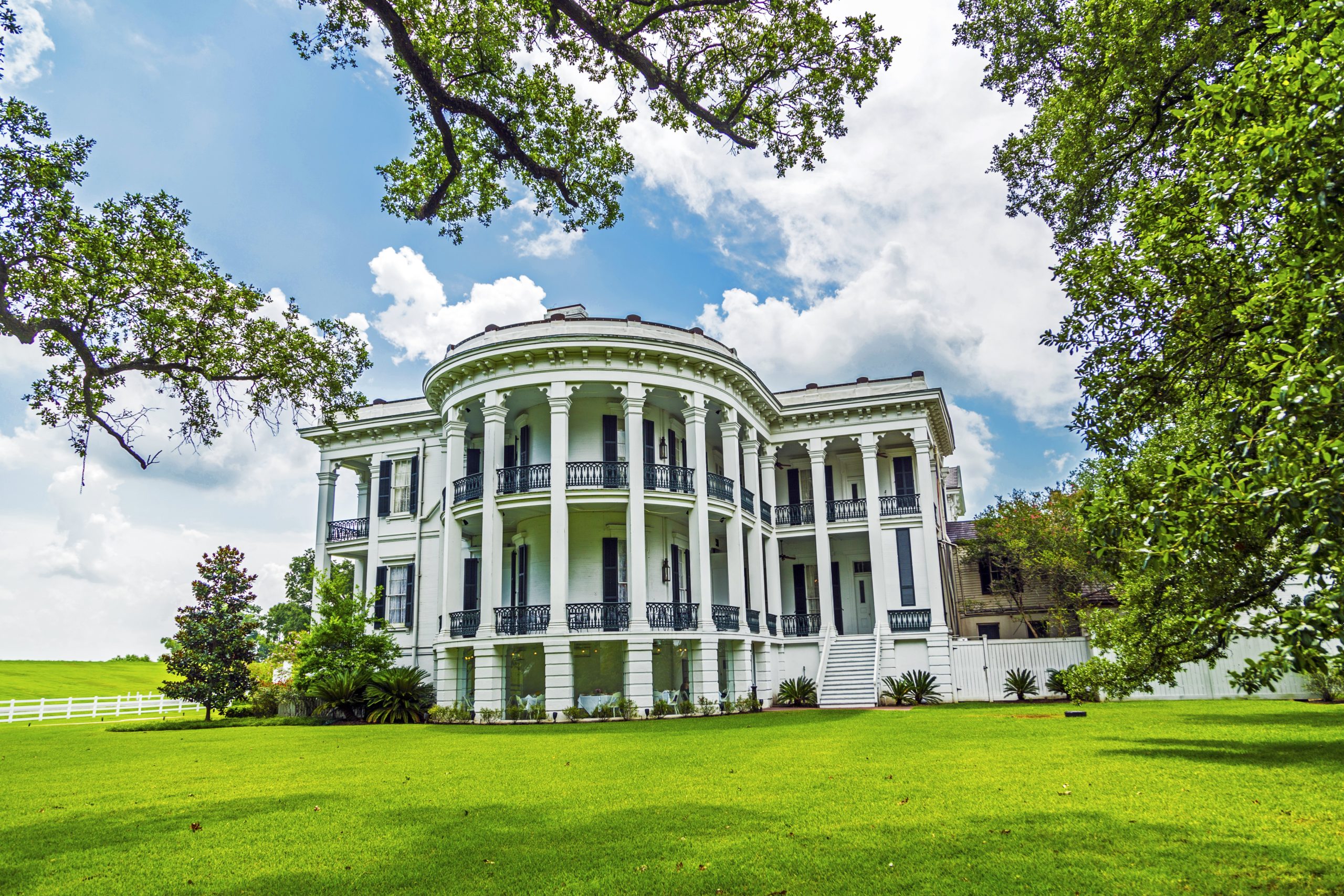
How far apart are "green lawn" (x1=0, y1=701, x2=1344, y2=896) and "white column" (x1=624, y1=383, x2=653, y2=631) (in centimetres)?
731

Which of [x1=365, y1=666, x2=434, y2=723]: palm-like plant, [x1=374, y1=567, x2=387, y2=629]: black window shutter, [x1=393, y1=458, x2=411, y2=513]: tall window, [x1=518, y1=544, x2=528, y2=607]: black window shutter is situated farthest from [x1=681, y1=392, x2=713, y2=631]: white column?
[x1=374, y1=567, x2=387, y2=629]: black window shutter

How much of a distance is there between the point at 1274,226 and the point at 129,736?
77.3 feet

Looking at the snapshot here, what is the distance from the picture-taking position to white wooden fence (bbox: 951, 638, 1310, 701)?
22297mm

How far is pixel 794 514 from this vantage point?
28.9 m

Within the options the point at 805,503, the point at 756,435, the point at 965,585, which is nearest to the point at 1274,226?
the point at 756,435

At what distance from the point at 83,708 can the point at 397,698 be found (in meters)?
17.0

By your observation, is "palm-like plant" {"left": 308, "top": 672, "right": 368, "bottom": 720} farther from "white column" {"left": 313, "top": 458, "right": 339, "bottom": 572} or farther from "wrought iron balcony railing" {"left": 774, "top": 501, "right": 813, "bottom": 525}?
"wrought iron balcony railing" {"left": 774, "top": 501, "right": 813, "bottom": 525}

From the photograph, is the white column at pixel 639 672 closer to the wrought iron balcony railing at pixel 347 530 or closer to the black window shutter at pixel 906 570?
the black window shutter at pixel 906 570

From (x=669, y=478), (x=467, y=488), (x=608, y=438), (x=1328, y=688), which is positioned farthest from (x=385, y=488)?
(x=1328, y=688)

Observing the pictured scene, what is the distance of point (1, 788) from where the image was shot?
9961 mm

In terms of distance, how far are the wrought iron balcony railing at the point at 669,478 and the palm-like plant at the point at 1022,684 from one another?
36.8 feet

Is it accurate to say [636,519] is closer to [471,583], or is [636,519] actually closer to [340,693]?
[471,583]

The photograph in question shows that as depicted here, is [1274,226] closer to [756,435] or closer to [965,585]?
[756,435]

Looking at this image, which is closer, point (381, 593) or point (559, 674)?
point (559, 674)
